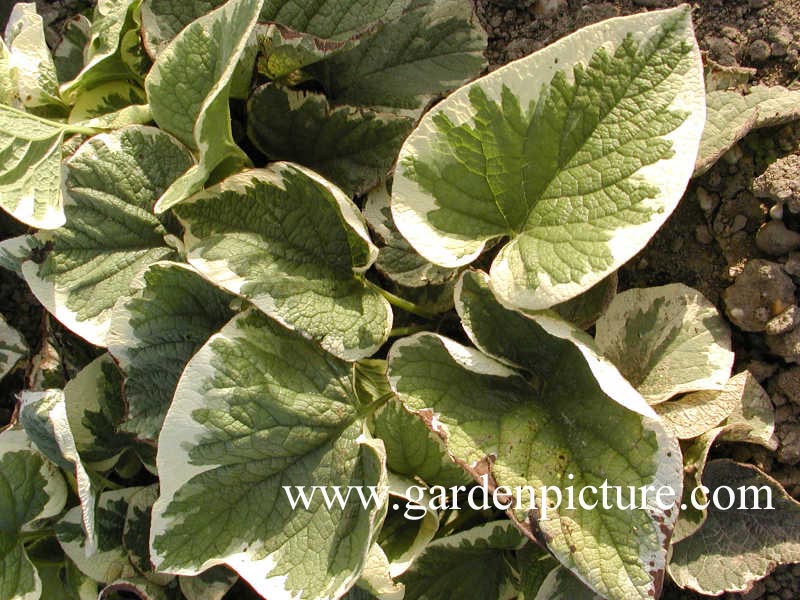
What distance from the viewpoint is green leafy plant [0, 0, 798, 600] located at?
1149mm

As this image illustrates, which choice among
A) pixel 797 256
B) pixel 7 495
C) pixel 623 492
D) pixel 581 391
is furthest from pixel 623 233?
pixel 7 495

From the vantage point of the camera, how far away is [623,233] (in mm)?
1109

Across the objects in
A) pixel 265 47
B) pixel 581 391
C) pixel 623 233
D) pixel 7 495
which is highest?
pixel 265 47

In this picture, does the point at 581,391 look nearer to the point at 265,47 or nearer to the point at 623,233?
the point at 623,233

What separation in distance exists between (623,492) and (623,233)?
37 cm

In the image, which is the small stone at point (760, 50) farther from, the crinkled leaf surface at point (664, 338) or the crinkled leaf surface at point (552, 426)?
the crinkled leaf surface at point (552, 426)

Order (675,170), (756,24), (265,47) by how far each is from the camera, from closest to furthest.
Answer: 1. (675,170)
2. (265,47)
3. (756,24)

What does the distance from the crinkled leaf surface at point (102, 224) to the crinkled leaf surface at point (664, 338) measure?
813 mm

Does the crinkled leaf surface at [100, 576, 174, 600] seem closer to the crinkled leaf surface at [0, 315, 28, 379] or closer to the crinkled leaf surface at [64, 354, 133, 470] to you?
the crinkled leaf surface at [64, 354, 133, 470]

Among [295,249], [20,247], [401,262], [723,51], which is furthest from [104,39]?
[723,51]

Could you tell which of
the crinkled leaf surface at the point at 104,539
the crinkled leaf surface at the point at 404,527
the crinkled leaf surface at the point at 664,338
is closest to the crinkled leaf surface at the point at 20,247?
the crinkled leaf surface at the point at 104,539

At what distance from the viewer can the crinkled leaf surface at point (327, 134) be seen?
1.44 metres

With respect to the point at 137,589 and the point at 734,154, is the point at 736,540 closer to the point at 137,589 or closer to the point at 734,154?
the point at 734,154

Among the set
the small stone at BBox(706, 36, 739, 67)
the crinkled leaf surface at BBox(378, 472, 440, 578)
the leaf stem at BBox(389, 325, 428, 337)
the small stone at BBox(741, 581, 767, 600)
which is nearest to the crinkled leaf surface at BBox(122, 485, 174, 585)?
the crinkled leaf surface at BBox(378, 472, 440, 578)
